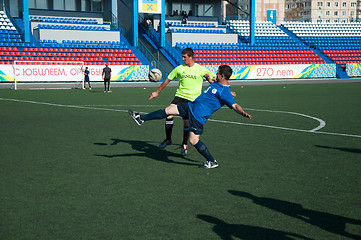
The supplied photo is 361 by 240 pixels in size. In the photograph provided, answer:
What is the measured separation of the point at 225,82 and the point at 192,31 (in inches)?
1424

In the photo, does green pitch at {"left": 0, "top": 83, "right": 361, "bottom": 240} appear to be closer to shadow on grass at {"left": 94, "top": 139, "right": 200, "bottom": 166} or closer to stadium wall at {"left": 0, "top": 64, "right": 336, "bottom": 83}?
shadow on grass at {"left": 94, "top": 139, "right": 200, "bottom": 166}

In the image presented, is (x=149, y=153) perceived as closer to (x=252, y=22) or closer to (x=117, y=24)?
(x=252, y=22)

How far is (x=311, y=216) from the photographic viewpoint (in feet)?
14.9

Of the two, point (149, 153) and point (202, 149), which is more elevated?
point (202, 149)

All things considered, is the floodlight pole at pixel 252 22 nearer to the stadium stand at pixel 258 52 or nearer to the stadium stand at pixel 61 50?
the stadium stand at pixel 258 52

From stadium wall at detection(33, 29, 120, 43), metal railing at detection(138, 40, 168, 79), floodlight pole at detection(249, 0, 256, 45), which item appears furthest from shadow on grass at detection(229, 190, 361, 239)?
floodlight pole at detection(249, 0, 256, 45)

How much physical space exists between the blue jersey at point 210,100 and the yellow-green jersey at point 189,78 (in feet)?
4.21

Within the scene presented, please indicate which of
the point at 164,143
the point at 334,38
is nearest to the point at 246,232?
the point at 164,143

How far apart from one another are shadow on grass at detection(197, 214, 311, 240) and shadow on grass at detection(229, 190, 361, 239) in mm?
447

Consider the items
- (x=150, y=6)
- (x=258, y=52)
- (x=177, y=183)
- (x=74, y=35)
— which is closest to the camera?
(x=177, y=183)

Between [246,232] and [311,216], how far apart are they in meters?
0.89

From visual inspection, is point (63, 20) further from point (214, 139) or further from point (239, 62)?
point (214, 139)

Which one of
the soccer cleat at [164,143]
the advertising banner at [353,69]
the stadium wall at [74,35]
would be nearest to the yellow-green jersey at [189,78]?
the soccer cleat at [164,143]

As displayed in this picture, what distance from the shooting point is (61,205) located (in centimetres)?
488
